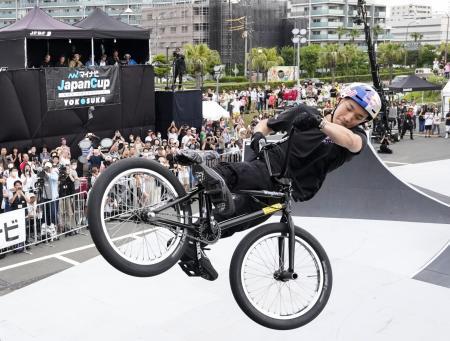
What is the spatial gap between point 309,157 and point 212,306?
423 cm

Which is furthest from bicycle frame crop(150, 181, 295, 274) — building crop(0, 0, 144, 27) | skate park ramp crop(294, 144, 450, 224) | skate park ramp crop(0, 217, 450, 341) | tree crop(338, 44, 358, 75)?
building crop(0, 0, 144, 27)

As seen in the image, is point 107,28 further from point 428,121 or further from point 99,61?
point 428,121

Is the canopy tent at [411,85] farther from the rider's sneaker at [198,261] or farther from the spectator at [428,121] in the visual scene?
the rider's sneaker at [198,261]

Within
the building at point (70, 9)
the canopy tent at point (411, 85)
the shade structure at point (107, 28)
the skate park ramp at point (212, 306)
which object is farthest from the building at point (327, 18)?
the skate park ramp at point (212, 306)

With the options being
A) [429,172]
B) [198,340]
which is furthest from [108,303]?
[429,172]

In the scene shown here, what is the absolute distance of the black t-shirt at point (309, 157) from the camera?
4727 mm

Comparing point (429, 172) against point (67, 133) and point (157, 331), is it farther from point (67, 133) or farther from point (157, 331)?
point (157, 331)

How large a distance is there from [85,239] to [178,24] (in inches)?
2992

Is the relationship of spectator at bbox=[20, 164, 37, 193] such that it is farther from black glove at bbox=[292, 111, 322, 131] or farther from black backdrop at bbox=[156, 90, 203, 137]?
black glove at bbox=[292, 111, 322, 131]

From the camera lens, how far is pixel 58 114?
1864 cm

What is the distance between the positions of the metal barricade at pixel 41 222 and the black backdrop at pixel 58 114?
434cm

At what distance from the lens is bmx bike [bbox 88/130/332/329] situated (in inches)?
162

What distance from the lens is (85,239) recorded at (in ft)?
46.8

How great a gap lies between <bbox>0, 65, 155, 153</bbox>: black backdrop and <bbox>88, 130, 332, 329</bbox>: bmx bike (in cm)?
1375
